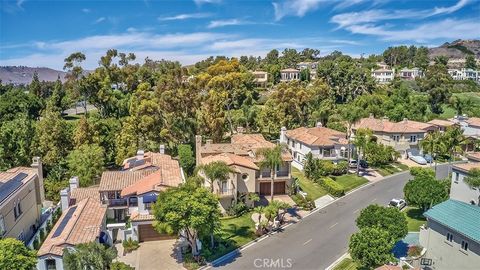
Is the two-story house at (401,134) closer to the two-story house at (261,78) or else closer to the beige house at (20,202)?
the beige house at (20,202)

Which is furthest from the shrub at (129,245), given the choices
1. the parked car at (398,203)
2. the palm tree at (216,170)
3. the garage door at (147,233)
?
the parked car at (398,203)

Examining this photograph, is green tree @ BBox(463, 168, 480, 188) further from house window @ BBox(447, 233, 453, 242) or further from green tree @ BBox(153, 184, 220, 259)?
green tree @ BBox(153, 184, 220, 259)

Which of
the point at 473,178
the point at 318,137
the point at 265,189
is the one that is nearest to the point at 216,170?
the point at 265,189

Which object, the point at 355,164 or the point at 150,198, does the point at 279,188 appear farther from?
the point at 150,198

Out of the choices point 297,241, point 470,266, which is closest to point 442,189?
point 470,266

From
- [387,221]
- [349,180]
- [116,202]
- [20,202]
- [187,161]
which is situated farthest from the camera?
[349,180]

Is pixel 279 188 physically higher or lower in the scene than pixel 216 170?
lower

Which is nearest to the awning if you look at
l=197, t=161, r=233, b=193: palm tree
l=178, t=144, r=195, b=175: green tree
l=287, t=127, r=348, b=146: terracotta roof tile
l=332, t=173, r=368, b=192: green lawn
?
l=197, t=161, r=233, b=193: palm tree
